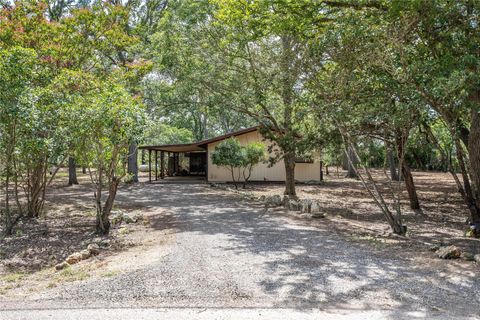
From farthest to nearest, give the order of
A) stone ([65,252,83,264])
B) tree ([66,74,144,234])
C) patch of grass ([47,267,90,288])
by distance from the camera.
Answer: tree ([66,74,144,234])
stone ([65,252,83,264])
patch of grass ([47,267,90,288])

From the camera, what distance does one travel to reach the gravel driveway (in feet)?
13.2

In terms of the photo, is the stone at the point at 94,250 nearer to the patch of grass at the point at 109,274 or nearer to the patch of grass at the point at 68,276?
the patch of grass at the point at 68,276

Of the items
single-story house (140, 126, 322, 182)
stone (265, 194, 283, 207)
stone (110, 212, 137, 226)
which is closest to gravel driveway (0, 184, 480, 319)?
stone (110, 212, 137, 226)

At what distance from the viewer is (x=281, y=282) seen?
4.68 m

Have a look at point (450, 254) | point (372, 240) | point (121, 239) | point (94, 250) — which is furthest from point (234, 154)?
point (450, 254)

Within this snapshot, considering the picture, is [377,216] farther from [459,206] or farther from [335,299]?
[335,299]

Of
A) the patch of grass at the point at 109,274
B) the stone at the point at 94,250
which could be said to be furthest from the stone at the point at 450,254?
the stone at the point at 94,250

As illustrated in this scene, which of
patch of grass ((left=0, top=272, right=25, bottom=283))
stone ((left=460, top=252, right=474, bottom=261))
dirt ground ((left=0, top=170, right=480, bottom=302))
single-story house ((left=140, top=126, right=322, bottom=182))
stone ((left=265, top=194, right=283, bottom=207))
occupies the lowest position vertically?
patch of grass ((left=0, top=272, right=25, bottom=283))

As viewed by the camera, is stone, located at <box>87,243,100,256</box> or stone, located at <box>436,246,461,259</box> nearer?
stone, located at <box>436,246,461,259</box>

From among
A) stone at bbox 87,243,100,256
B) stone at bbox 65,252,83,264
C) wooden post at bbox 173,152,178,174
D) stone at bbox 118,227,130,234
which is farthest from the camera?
wooden post at bbox 173,152,178,174

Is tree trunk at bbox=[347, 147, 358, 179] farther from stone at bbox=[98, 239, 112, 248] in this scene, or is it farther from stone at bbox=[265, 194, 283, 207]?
stone at bbox=[98, 239, 112, 248]

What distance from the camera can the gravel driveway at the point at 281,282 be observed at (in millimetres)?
4035

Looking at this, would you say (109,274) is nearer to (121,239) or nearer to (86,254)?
(86,254)

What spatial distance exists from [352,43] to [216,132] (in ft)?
136
